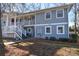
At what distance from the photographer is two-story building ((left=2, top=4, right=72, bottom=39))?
19.2ft

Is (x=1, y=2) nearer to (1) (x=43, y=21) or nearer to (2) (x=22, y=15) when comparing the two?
(2) (x=22, y=15)

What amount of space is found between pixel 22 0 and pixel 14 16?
1.20 feet

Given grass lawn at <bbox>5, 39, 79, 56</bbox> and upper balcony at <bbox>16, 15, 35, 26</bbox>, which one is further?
upper balcony at <bbox>16, 15, 35, 26</bbox>

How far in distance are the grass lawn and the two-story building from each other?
0.16 metres

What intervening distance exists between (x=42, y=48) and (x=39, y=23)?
513 millimetres

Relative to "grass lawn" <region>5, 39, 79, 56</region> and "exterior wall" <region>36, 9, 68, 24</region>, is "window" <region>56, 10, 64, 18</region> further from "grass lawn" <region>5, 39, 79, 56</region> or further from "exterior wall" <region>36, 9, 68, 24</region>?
"grass lawn" <region>5, 39, 79, 56</region>

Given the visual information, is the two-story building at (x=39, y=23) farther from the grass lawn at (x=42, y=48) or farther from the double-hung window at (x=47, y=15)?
the grass lawn at (x=42, y=48)

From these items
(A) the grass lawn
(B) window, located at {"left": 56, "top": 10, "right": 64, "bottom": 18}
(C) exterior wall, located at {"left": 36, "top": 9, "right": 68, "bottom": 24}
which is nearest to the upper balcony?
(C) exterior wall, located at {"left": 36, "top": 9, "right": 68, "bottom": 24}

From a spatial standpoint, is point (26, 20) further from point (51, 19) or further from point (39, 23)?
point (51, 19)

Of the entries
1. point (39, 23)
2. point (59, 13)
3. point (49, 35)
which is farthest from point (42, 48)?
point (59, 13)

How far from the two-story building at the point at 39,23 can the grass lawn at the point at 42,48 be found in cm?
16

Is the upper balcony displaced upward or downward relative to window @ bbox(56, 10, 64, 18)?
downward

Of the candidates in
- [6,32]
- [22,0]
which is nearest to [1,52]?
[6,32]

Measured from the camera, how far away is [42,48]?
5.88 m
